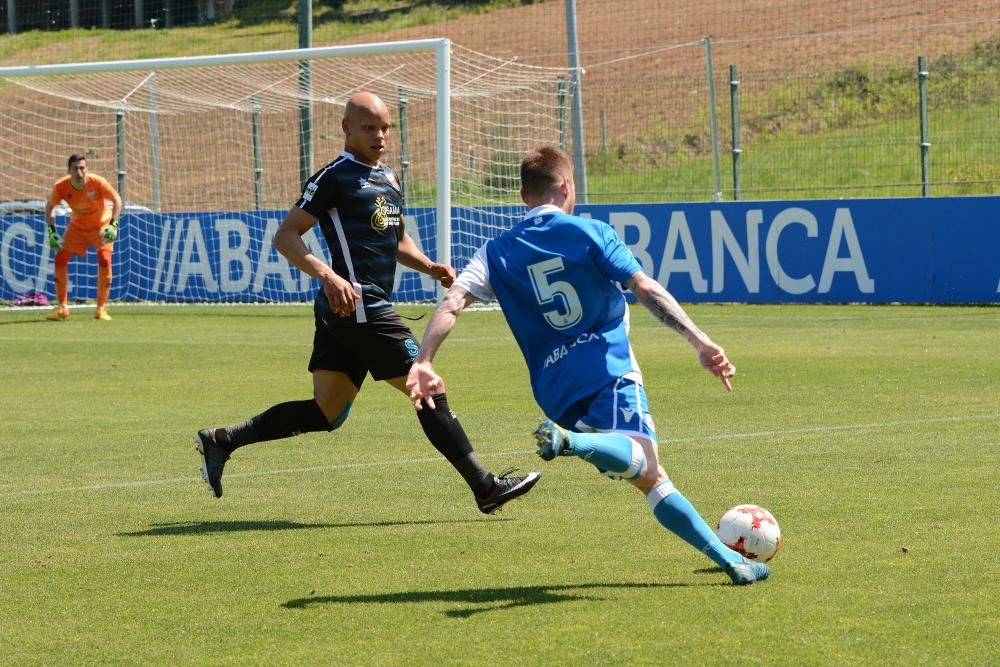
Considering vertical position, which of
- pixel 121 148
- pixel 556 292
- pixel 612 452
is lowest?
pixel 612 452

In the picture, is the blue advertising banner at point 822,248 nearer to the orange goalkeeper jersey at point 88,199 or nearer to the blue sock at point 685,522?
the orange goalkeeper jersey at point 88,199

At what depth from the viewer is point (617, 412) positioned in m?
6.18

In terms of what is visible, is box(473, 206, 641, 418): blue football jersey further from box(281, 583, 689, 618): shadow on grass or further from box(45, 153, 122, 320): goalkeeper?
A: box(45, 153, 122, 320): goalkeeper

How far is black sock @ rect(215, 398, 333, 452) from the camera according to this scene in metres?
8.23

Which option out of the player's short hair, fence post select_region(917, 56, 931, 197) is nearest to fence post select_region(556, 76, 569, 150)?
fence post select_region(917, 56, 931, 197)

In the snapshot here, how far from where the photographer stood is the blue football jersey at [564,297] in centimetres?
621

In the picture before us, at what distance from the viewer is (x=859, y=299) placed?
2088 cm

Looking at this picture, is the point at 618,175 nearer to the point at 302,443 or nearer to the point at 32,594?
the point at 302,443

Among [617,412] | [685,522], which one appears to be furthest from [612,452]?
[685,522]

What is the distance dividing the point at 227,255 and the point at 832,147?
438 inches

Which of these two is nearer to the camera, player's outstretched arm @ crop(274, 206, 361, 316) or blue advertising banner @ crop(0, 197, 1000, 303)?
player's outstretched arm @ crop(274, 206, 361, 316)

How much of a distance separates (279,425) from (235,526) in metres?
0.77

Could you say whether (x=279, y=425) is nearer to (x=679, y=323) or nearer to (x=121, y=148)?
(x=679, y=323)

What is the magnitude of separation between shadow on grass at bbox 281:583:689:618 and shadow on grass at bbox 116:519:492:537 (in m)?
1.47
